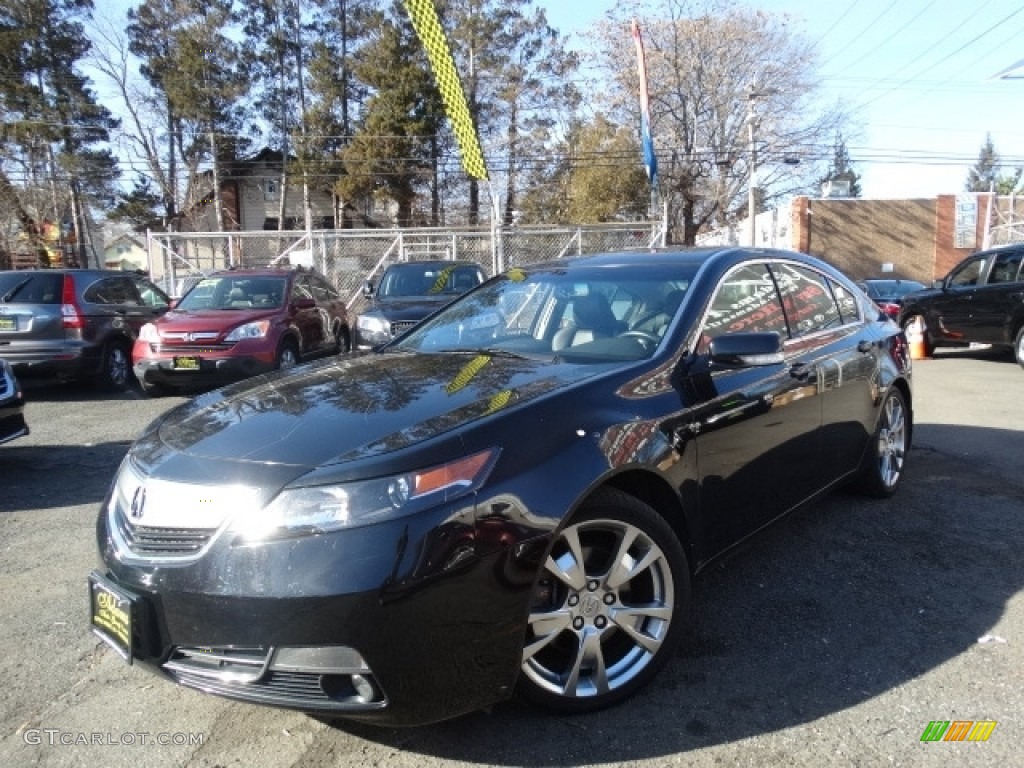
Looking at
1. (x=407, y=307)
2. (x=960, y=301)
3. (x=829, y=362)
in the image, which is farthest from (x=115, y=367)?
(x=960, y=301)

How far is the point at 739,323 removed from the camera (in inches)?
142

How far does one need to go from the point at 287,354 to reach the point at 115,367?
7.88 feet

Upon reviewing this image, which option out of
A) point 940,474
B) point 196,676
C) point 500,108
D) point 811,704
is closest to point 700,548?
point 811,704

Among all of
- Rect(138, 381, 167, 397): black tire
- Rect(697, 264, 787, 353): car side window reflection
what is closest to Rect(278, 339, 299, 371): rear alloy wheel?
Rect(138, 381, 167, 397): black tire

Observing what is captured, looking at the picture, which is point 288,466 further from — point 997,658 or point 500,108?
point 500,108

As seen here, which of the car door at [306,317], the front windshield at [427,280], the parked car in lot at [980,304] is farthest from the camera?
the parked car in lot at [980,304]

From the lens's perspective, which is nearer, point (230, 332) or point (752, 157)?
point (230, 332)

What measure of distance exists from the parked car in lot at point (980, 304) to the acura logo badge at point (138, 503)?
1198 cm

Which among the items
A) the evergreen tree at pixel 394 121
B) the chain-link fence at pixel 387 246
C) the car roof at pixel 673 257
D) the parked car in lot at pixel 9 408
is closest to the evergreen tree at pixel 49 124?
the evergreen tree at pixel 394 121

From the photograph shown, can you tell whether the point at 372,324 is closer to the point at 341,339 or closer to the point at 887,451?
the point at 341,339

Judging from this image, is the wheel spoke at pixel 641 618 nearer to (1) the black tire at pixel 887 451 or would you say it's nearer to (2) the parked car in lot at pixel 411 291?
(1) the black tire at pixel 887 451

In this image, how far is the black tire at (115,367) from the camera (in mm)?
9812

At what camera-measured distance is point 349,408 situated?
9.00 feet

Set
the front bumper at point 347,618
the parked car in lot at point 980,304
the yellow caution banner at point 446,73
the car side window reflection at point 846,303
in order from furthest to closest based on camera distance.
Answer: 1. the yellow caution banner at point 446,73
2. the parked car in lot at point 980,304
3. the car side window reflection at point 846,303
4. the front bumper at point 347,618
